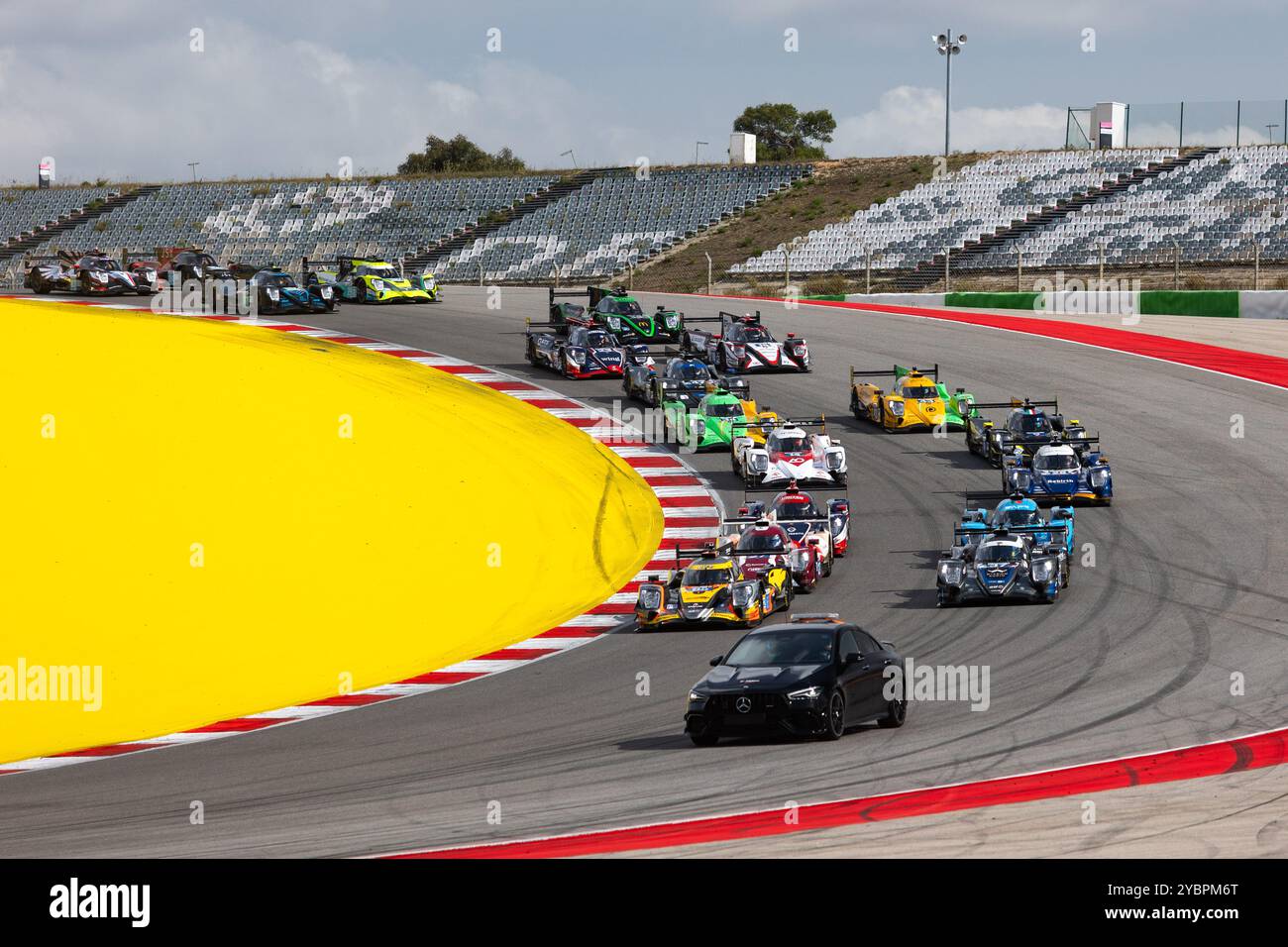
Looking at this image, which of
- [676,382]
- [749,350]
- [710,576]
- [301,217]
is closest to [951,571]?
[710,576]

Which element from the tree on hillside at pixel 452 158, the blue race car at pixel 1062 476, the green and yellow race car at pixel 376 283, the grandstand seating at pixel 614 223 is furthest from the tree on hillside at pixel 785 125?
the blue race car at pixel 1062 476

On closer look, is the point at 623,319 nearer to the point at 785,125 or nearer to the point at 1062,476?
the point at 1062,476

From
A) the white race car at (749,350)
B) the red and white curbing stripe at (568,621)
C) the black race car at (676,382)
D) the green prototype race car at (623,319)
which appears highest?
the green prototype race car at (623,319)

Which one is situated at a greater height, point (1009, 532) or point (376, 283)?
point (376, 283)

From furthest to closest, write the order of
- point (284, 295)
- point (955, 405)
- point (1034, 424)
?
point (284, 295) → point (955, 405) → point (1034, 424)

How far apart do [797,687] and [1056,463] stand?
1672cm

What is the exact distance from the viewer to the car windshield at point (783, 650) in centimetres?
1627

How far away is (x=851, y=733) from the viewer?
53.8ft

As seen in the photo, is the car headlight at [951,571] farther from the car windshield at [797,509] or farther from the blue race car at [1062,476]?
the blue race car at [1062,476]

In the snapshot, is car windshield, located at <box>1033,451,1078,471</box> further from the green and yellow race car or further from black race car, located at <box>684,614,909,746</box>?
the green and yellow race car

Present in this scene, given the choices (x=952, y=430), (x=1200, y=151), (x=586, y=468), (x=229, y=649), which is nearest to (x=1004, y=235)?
(x=1200, y=151)

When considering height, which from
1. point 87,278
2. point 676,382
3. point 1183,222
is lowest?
point 676,382

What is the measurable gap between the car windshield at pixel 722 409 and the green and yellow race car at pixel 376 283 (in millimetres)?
20313

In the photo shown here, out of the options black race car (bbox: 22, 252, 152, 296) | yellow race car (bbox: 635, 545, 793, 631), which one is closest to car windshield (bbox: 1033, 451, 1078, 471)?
yellow race car (bbox: 635, 545, 793, 631)
